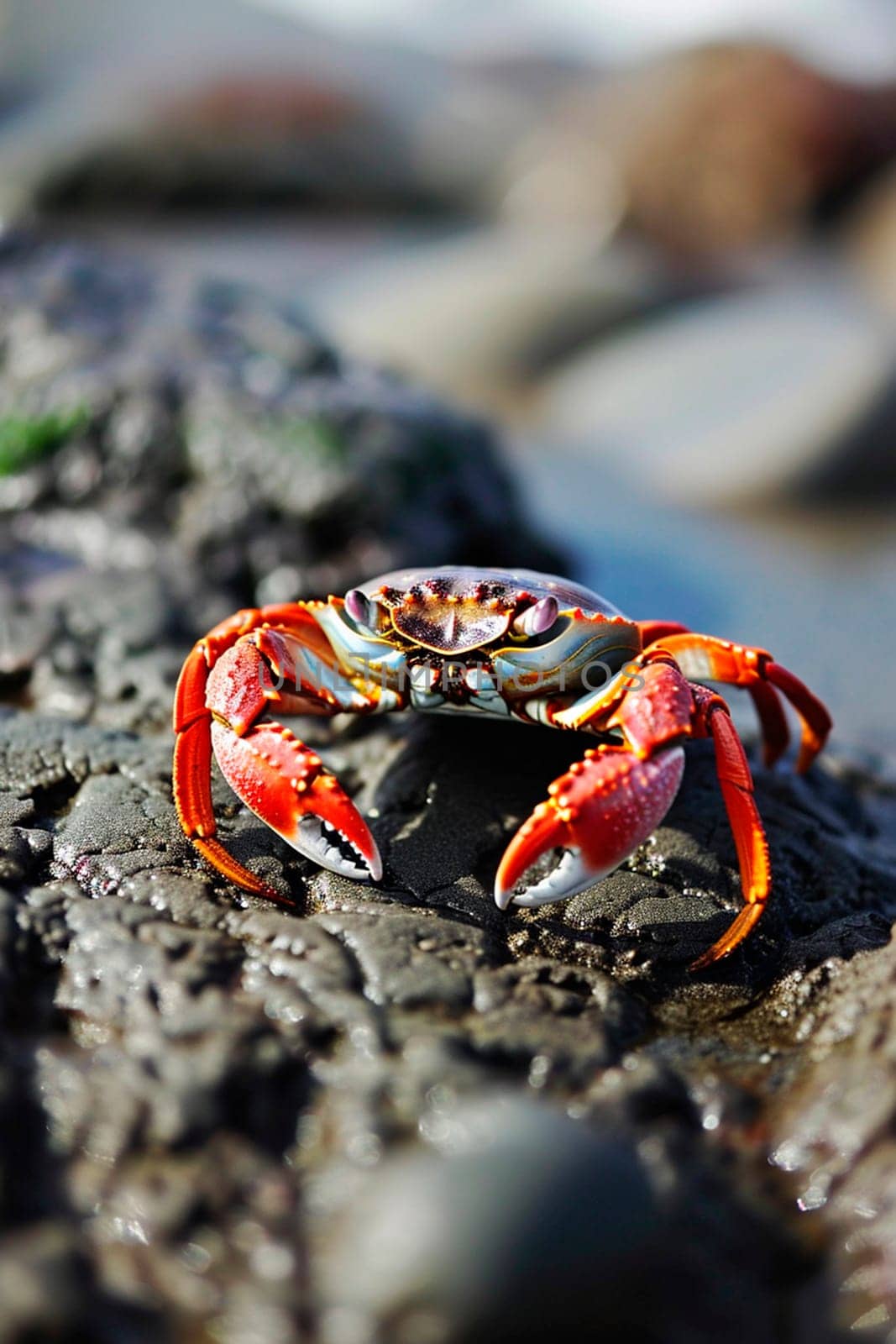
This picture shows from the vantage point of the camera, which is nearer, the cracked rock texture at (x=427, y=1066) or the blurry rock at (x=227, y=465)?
the cracked rock texture at (x=427, y=1066)

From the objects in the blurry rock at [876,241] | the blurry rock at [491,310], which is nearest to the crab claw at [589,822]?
the blurry rock at [491,310]

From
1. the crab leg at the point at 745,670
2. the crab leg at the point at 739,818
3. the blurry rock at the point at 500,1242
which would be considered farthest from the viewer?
the crab leg at the point at 745,670

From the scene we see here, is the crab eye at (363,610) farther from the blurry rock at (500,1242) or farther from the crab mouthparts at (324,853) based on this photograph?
the blurry rock at (500,1242)

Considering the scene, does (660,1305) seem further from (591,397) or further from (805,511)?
(591,397)

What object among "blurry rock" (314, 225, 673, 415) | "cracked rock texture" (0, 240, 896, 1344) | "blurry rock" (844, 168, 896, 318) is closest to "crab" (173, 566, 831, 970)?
"cracked rock texture" (0, 240, 896, 1344)

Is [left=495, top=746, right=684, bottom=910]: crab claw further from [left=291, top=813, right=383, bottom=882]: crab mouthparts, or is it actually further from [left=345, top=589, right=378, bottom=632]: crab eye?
[left=345, top=589, right=378, bottom=632]: crab eye

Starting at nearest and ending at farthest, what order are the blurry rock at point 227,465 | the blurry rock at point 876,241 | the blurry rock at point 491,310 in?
the blurry rock at point 227,465 < the blurry rock at point 491,310 < the blurry rock at point 876,241

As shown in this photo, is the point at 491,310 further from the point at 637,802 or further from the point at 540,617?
the point at 637,802

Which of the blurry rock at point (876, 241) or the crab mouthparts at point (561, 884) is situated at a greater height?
the blurry rock at point (876, 241)
